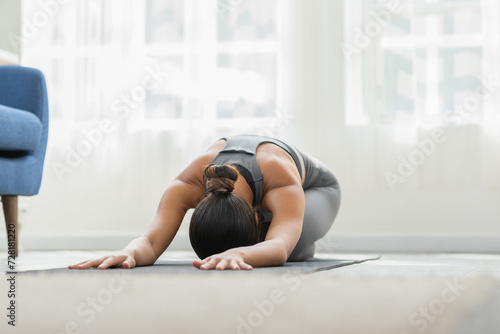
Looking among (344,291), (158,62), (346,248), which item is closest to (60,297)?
(344,291)

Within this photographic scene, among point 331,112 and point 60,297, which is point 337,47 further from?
point 60,297

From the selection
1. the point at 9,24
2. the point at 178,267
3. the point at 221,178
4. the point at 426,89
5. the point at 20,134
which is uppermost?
the point at 9,24

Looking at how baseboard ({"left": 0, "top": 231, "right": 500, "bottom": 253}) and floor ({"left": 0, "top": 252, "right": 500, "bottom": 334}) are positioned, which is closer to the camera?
floor ({"left": 0, "top": 252, "right": 500, "bottom": 334})

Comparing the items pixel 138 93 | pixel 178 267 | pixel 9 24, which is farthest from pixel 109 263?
pixel 9 24

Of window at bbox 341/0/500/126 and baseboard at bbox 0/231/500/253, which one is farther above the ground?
window at bbox 341/0/500/126

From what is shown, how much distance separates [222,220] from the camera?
1443mm

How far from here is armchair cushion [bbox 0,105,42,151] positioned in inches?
85.0

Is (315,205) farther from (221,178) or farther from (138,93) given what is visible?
(138,93)

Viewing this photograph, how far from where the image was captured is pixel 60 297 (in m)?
1.05

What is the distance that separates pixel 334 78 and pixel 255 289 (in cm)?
263

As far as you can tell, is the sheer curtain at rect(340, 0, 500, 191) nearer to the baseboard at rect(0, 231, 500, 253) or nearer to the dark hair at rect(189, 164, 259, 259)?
the baseboard at rect(0, 231, 500, 253)

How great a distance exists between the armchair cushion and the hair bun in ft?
3.18

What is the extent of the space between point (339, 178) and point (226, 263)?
7.41 feet

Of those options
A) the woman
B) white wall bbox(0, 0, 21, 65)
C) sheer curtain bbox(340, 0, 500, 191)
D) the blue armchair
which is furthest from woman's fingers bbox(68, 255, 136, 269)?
white wall bbox(0, 0, 21, 65)
